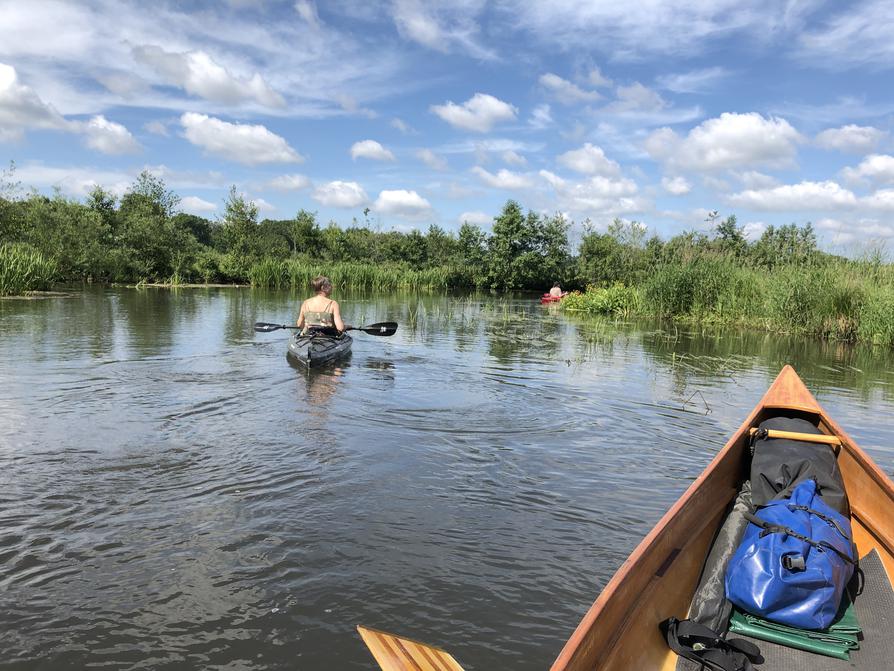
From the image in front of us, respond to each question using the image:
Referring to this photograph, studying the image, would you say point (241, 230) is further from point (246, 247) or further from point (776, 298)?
point (776, 298)

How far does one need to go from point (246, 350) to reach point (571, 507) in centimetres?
871

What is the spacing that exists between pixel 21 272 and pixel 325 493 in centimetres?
2343

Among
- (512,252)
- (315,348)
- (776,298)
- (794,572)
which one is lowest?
(794,572)

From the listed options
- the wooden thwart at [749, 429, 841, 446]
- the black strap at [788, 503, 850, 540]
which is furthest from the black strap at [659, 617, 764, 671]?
the wooden thwart at [749, 429, 841, 446]

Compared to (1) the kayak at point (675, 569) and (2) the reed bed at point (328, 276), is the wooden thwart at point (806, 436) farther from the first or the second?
(2) the reed bed at point (328, 276)

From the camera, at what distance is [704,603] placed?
3129 mm

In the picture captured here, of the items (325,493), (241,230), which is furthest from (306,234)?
(325,493)

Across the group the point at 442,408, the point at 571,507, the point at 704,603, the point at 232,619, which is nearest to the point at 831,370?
the point at 442,408

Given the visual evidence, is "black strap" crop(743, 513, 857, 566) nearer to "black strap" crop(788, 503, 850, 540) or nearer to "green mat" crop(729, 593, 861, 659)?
"black strap" crop(788, 503, 850, 540)

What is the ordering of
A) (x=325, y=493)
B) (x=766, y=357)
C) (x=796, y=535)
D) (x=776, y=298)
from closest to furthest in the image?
(x=796, y=535), (x=325, y=493), (x=766, y=357), (x=776, y=298)

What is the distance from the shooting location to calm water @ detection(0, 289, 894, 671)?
3.24 metres

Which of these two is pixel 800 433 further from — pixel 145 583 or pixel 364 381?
pixel 364 381

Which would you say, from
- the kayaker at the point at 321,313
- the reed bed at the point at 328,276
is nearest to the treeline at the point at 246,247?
the reed bed at the point at 328,276

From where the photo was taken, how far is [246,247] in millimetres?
43469
